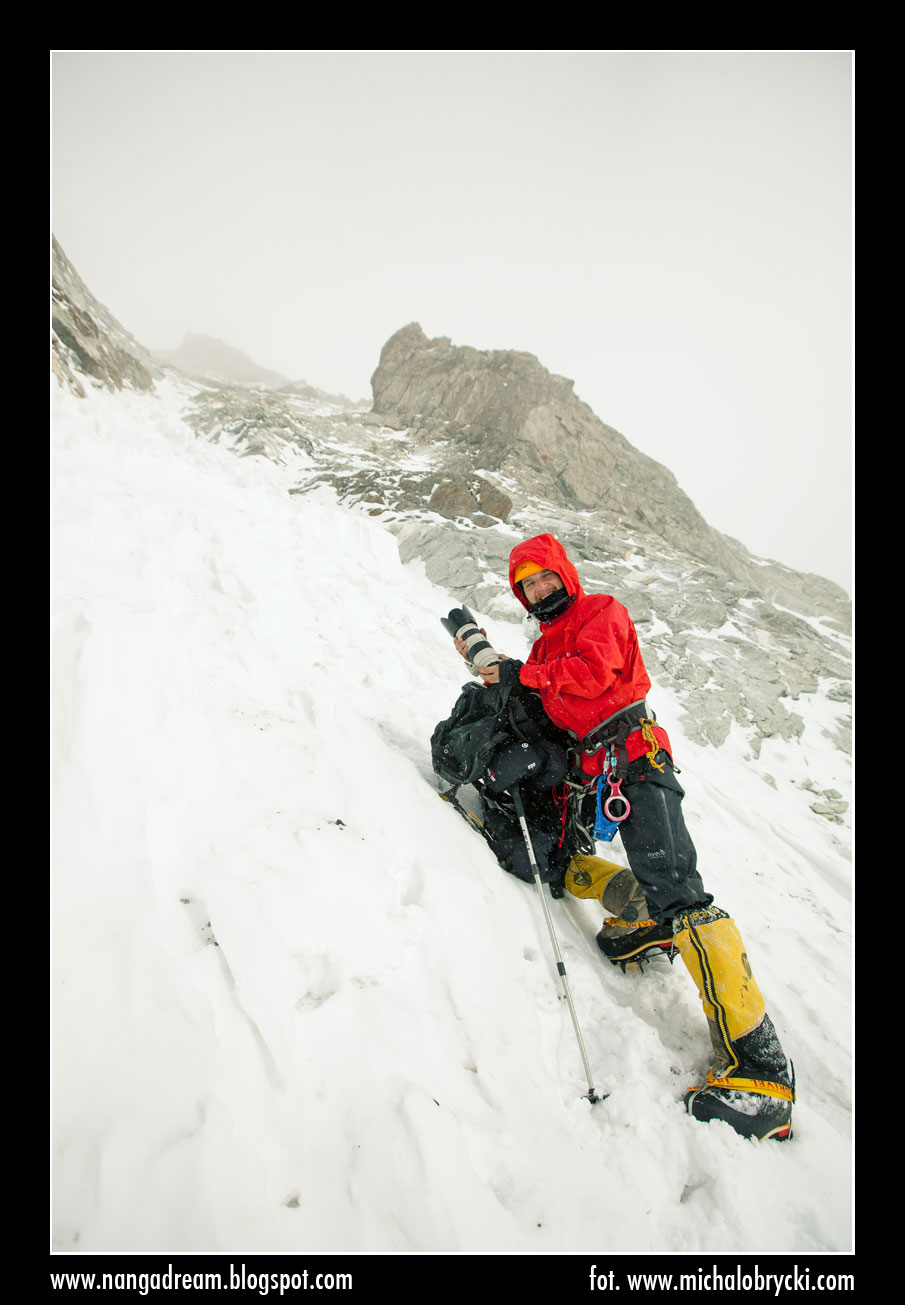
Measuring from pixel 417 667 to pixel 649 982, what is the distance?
384cm

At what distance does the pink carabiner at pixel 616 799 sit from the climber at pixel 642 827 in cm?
2

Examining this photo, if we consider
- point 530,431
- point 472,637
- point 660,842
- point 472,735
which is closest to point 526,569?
point 472,637

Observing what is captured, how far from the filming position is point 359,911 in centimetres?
248

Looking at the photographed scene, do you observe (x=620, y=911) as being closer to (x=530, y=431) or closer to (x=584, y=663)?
(x=584, y=663)

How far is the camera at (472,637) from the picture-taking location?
3691 millimetres

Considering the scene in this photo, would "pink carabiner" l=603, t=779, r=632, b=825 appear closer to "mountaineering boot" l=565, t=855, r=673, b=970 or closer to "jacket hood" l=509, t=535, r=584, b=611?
"mountaineering boot" l=565, t=855, r=673, b=970

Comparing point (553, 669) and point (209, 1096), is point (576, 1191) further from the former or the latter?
point (553, 669)

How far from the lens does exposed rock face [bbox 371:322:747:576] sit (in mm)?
36188

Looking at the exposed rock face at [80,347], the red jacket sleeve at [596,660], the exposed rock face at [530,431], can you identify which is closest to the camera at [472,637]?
the red jacket sleeve at [596,660]

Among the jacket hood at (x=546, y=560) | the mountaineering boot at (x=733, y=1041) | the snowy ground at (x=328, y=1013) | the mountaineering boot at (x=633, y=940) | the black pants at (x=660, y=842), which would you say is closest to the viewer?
the snowy ground at (x=328, y=1013)

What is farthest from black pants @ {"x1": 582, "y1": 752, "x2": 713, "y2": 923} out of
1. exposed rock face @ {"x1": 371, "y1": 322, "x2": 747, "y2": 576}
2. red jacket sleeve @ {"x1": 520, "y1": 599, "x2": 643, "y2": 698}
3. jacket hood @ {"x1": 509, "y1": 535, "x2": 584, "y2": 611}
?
exposed rock face @ {"x1": 371, "y1": 322, "x2": 747, "y2": 576}

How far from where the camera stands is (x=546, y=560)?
358 centimetres

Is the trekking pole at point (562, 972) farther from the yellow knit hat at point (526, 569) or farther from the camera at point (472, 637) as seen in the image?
the yellow knit hat at point (526, 569)
